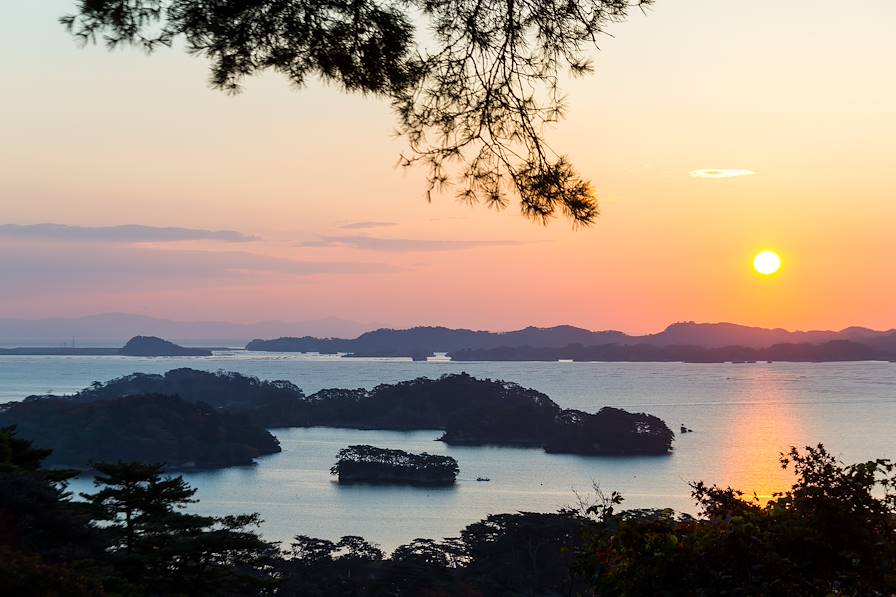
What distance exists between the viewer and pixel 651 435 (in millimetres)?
85875

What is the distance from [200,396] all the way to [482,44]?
12377 cm

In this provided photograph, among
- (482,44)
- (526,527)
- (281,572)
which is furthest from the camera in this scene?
(526,527)

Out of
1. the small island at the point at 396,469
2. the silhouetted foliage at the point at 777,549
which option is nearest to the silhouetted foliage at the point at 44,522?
the silhouetted foliage at the point at 777,549

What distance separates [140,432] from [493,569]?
57586 millimetres

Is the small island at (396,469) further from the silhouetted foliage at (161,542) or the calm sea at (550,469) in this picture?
the silhouetted foliage at (161,542)

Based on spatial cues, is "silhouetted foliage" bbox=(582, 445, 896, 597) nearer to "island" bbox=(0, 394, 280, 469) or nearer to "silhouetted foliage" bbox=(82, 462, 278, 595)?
"silhouetted foliage" bbox=(82, 462, 278, 595)

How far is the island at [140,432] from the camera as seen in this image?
80688 mm

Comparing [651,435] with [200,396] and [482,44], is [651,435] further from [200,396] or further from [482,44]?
[482,44]

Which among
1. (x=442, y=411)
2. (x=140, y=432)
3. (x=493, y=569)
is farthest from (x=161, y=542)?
(x=442, y=411)

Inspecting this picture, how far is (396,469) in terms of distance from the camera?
234ft

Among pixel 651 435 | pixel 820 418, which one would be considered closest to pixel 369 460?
pixel 651 435

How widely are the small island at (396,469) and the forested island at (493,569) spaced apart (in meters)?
38.4

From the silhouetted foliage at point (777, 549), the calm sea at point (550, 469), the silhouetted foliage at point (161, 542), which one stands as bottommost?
the calm sea at point (550, 469)

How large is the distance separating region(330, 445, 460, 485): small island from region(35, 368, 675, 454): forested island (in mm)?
21404
